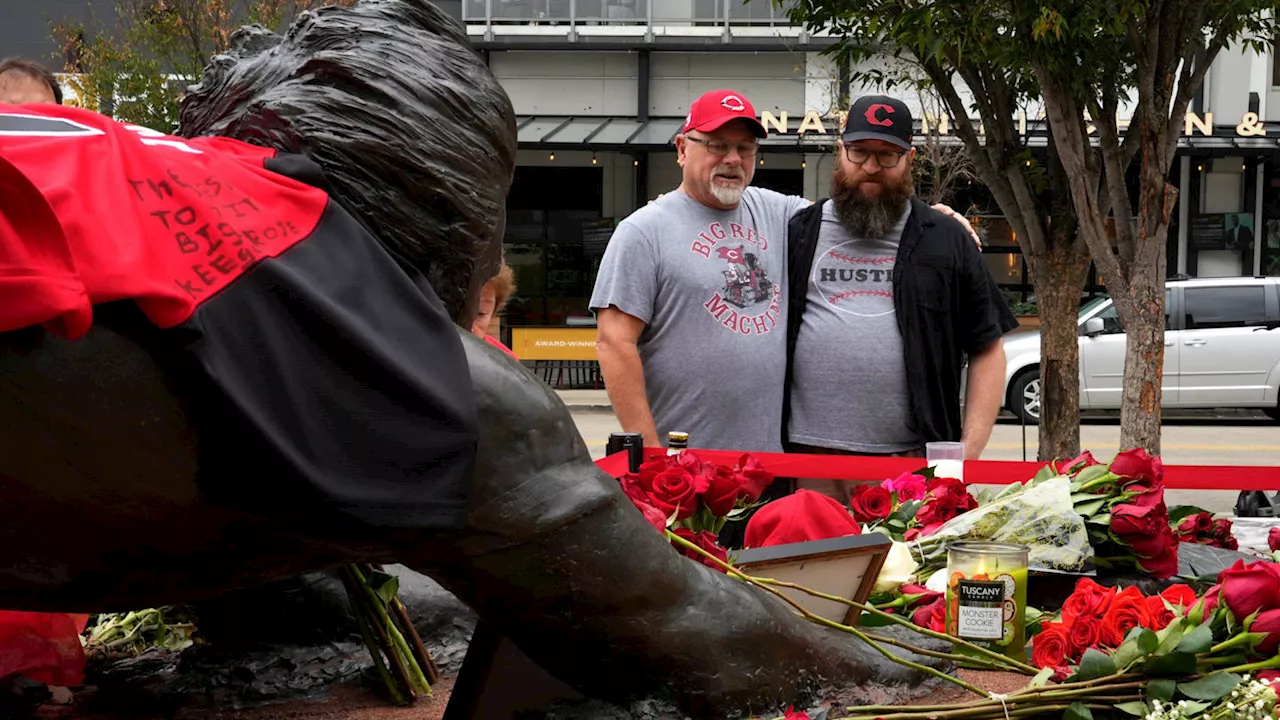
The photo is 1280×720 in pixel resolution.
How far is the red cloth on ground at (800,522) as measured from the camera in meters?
2.65

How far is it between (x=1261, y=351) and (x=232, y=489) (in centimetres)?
1483

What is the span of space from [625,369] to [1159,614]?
240 cm

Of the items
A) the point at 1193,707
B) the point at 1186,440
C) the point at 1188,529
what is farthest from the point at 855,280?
the point at 1186,440

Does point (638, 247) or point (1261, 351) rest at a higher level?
point (638, 247)

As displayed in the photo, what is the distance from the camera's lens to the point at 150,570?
168cm

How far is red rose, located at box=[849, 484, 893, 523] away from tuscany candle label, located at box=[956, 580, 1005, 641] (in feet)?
2.66

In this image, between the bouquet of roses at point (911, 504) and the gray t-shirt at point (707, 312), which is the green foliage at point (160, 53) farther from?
the bouquet of roses at point (911, 504)

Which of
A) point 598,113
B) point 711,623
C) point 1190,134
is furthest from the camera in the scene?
point 598,113

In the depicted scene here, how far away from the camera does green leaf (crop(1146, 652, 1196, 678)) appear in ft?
6.73

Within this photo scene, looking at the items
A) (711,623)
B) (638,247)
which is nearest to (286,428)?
(711,623)

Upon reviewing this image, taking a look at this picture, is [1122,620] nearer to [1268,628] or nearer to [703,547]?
[1268,628]

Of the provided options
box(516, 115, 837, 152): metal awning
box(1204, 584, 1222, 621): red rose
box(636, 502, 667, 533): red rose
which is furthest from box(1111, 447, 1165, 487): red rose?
box(516, 115, 837, 152): metal awning

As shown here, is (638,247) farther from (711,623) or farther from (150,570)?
(150,570)

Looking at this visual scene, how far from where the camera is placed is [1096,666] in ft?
6.85
